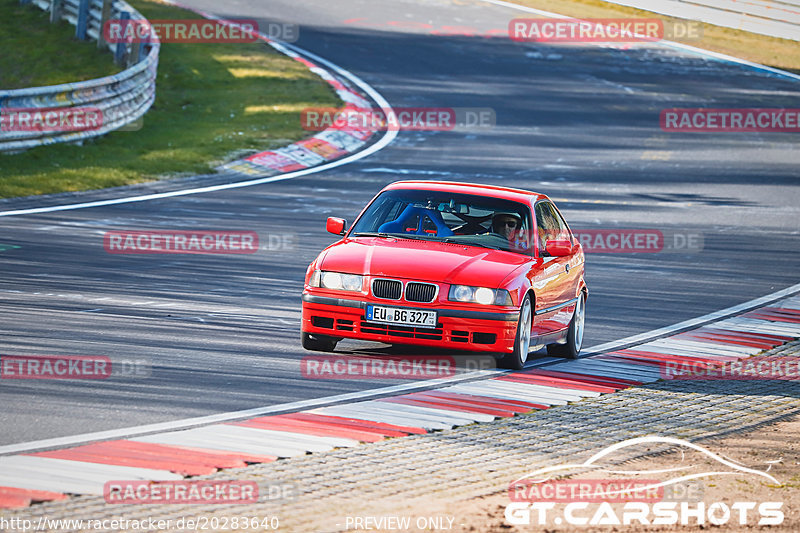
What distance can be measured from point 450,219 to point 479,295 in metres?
1.37

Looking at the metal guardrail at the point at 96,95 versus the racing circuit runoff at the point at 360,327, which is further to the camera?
the metal guardrail at the point at 96,95

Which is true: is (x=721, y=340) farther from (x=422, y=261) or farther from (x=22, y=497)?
(x=22, y=497)

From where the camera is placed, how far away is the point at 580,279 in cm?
1261

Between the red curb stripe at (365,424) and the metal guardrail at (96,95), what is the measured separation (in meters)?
14.0

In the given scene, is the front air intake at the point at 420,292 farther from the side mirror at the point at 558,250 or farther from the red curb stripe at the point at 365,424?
the red curb stripe at the point at 365,424

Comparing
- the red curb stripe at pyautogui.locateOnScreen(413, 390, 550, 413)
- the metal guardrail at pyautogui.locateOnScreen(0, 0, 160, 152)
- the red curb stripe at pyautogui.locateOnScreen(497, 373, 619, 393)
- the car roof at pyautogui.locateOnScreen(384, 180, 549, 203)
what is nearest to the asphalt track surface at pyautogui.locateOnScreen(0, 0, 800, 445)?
the red curb stripe at pyautogui.locateOnScreen(413, 390, 550, 413)

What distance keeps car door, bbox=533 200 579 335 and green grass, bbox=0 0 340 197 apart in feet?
33.9

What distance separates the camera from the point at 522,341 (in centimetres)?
1098

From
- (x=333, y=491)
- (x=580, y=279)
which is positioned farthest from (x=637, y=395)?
(x=333, y=491)

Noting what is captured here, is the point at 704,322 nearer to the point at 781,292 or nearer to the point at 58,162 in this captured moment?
the point at 781,292

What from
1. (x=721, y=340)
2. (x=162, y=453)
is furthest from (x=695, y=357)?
(x=162, y=453)

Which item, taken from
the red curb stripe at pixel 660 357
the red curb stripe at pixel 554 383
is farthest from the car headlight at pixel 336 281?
the red curb stripe at pixel 660 357

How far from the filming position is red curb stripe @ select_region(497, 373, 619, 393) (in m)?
10.5

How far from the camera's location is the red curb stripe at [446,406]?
9234 mm
